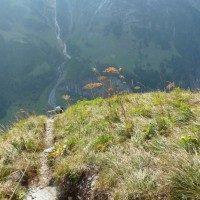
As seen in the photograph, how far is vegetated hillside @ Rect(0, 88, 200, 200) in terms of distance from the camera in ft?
18.9

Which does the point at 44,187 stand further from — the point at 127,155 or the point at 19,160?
the point at 127,155

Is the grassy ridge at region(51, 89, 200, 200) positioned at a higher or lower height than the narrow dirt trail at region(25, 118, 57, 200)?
higher

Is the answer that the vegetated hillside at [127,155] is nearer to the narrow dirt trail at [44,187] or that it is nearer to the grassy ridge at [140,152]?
the grassy ridge at [140,152]

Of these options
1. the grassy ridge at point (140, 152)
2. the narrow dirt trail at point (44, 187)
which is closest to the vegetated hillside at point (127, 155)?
the grassy ridge at point (140, 152)

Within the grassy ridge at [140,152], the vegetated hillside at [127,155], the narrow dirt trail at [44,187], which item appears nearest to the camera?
the grassy ridge at [140,152]

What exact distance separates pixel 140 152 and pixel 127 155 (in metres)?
0.42

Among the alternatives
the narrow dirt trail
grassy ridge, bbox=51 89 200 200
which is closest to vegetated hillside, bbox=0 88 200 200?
grassy ridge, bbox=51 89 200 200

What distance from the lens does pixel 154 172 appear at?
244 inches

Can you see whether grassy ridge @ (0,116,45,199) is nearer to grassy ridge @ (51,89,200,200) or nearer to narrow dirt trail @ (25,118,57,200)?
narrow dirt trail @ (25,118,57,200)

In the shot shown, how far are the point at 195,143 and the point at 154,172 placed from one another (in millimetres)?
1055

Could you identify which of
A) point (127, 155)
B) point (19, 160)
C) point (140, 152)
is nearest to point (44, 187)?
point (19, 160)

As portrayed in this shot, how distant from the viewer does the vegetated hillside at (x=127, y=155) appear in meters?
5.76

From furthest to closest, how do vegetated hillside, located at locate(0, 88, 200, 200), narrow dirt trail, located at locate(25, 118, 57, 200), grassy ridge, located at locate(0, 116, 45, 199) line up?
grassy ridge, located at locate(0, 116, 45, 199) < narrow dirt trail, located at locate(25, 118, 57, 200) < vegetated hillside, located at locate(0, 88, 200, 200)

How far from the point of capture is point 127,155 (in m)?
7.50
